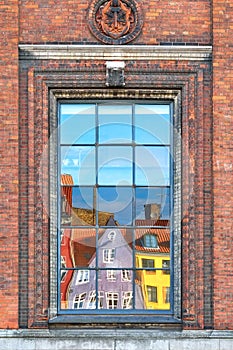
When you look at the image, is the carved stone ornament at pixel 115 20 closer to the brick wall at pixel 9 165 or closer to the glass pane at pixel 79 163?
the brick wall at pixel 9 165

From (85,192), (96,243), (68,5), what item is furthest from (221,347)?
(68,5)

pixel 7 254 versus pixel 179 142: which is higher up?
pixel 179 142

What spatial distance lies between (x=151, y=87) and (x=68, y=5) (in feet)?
6.16

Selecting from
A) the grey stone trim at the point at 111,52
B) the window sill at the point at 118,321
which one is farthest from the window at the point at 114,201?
the grey stone trim at the point at 111,52

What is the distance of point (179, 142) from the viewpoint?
950cm

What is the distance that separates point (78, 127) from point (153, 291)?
294 centimetres

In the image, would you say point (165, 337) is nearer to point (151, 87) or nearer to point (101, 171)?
point (101, 171)

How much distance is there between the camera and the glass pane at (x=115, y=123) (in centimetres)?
963

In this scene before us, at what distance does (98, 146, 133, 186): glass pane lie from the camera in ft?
31.5

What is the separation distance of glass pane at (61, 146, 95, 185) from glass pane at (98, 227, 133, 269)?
0.90 metres

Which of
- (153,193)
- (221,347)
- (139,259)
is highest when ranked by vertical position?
→ (153,193)

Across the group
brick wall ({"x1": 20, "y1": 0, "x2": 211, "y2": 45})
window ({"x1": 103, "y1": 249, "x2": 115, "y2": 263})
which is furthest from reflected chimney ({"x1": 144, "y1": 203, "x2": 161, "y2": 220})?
brick wall ({"x1": 20, "y1": 0, "x2": 211, "y2": 45})

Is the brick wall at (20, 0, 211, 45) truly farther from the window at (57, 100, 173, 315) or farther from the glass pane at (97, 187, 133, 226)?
the glass pane at (97, 187, 133, 226)

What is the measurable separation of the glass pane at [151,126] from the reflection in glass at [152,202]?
80 cm
